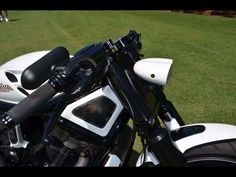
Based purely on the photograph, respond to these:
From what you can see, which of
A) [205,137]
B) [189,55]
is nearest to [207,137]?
[205,137]

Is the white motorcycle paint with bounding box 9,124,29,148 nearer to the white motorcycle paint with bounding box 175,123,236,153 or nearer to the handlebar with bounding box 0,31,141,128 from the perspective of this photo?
the handlebar with bounding box 0,31,141,128

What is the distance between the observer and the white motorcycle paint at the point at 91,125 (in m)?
2.45

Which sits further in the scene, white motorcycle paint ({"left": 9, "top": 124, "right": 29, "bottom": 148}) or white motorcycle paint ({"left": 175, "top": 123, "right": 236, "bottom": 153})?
white motorcycle paint ({"left": 9, "top": 124, "right": 29, "bottom": 148})

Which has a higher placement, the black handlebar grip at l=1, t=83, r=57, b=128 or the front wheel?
the black handlebar grip at l=1, t=83, r=57, b=128

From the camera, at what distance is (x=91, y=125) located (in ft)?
8.08

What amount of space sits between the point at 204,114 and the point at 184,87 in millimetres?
1569

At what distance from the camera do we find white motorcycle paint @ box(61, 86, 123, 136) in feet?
8.04

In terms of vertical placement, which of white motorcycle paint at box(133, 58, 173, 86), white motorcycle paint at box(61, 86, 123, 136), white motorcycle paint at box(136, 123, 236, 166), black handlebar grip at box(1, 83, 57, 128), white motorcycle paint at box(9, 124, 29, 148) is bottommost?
white motorcycle paint at box(9, 124, 29, 148)

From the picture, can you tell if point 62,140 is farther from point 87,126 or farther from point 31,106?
point 31,106

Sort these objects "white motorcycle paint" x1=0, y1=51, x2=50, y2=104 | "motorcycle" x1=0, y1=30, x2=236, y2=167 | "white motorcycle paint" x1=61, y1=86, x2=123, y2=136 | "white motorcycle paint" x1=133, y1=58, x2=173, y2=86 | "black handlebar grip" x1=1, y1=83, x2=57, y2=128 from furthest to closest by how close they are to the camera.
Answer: "white motorcycle paint" x1=0, y1=51, x2=50, y2=104
"white motorcycle paint" x1=61, y1=86, x2=123, y2=136
"white motorcycle paint" x1=133, y1=58, x2=173, y2=86
"motorcycle" x1=0, y1=30, x2=236, y2=167
"black handlebar grip" x1=1, y1=83, x2=57, y2=128

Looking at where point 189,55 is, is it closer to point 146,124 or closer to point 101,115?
point 101,115

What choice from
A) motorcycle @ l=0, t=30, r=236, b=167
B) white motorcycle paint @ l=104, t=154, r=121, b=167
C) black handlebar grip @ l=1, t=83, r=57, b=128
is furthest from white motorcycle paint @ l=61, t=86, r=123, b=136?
black handlebar grip @ l=1, t=83, r=57, b=128

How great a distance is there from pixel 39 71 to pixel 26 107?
0.65 feet
